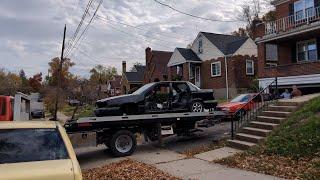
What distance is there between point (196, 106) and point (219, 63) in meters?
24.0

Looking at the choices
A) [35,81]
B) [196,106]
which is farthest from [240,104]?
[35,81]

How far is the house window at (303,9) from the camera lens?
2736 centimetres

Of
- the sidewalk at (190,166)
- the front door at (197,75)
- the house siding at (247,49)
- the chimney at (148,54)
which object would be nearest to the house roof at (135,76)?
the chimney at (148,54)

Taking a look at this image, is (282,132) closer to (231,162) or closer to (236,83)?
(231,162)

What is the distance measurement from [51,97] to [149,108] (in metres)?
38.9

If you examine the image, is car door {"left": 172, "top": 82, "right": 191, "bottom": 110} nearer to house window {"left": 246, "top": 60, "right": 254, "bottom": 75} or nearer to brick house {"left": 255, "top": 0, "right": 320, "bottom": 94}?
brick house {"left": 255, "top": 0, "right": 320, "bottom": 94}

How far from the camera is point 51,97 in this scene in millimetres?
51781

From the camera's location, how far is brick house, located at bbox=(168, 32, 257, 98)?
1508 inches

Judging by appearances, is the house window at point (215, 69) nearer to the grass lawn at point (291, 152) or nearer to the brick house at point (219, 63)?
the brick house at point (219, 63)

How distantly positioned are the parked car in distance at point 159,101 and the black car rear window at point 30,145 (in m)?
8.52

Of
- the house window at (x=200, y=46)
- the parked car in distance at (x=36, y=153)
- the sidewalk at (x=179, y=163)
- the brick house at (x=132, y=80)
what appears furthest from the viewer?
the brick house at (x=132, y=80)

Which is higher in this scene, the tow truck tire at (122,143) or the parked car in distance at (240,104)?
the parked car in distance at (240,104)

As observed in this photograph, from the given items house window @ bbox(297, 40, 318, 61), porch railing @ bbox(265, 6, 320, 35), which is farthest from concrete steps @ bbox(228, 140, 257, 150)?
porch railing @ bbox(265, 6, 320, 35)

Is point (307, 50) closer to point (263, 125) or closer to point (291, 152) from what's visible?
point (263, 125)
